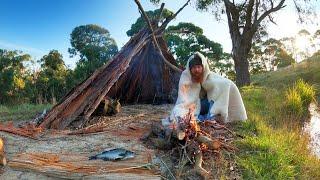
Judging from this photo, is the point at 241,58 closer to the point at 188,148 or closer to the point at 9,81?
the point at 188,148

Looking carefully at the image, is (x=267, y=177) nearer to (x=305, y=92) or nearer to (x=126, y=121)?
(x=126, y=121)

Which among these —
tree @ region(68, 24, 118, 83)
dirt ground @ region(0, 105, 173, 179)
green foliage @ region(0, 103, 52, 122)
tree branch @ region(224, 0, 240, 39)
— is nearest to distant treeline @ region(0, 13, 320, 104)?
tree @ region(68, 24, 118, 83)

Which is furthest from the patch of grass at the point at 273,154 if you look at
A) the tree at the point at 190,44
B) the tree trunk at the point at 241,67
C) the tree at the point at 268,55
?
the tree at the point at 268,55

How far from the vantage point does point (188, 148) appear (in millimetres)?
4906

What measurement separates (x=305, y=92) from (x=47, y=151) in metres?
7.03

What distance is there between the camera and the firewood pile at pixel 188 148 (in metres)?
4.59

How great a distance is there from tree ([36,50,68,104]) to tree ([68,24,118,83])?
1754 millimetres

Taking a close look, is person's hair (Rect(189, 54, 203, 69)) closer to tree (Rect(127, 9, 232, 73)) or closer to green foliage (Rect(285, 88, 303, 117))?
green foliage (Rect(285, 88, 303, 117))

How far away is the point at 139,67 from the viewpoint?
32.6 feet

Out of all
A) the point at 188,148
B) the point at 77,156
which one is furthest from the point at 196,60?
the point at 77,156

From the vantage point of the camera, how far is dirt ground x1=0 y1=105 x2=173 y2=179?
430 centimetres

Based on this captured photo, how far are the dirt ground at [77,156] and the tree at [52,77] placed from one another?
1950 centimetres

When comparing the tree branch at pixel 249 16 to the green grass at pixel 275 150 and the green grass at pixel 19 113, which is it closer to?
the green grass at pixel 275 150

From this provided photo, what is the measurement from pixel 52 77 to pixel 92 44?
3.28 meters
